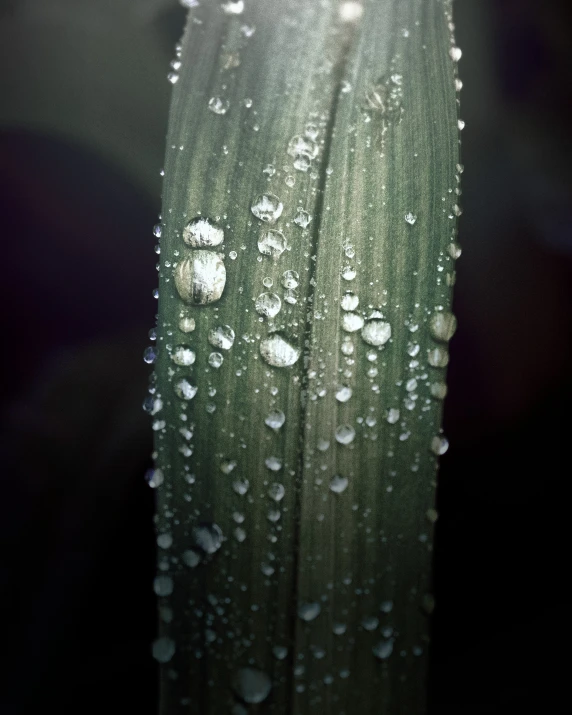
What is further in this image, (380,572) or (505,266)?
(505,266)

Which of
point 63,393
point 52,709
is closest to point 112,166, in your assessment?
point 63,393

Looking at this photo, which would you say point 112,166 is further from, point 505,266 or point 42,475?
point 505,266

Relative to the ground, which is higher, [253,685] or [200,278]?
[200,278]

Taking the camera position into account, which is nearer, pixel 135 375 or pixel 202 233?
pixel 202 233

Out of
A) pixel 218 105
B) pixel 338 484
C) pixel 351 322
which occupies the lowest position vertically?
pixel 338 484

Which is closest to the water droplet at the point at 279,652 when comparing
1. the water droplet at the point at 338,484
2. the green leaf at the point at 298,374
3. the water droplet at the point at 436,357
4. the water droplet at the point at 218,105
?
the green leaf at the point at 298,374

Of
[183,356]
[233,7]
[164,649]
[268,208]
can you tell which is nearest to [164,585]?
[164,649]

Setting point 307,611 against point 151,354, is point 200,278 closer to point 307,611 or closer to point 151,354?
point 151,354
